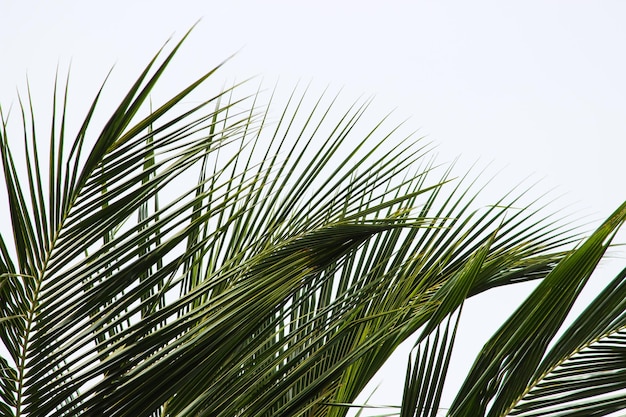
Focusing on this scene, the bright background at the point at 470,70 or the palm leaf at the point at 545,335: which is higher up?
the bright background at the point at 470,70

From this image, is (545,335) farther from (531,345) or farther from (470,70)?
(470,70)

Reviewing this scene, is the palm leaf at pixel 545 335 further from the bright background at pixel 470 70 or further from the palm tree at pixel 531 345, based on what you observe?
the bright background at pixel 470 70

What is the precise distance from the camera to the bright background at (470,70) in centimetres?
320

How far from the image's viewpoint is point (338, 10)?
126 inches

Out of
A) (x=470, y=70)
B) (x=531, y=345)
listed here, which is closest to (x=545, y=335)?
(x=531, y=345)

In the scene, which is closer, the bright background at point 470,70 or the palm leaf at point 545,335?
the palm leaf at point 545,335

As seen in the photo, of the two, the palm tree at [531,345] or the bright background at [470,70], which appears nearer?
the palm tree at [531,345]

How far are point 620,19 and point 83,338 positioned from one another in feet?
11.1

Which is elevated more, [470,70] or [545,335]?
[470,70]

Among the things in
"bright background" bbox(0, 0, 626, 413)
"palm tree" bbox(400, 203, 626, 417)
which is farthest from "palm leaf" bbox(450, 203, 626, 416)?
"bright background" bbox(0, 0, 626, 413)

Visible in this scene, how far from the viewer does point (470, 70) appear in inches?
130

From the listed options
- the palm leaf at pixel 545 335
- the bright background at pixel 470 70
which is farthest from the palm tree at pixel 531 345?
the bright background at pixel 470 70

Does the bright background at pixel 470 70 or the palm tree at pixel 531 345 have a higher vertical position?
the bright background at pixel 470 70

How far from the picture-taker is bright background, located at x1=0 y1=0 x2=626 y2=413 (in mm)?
3195
